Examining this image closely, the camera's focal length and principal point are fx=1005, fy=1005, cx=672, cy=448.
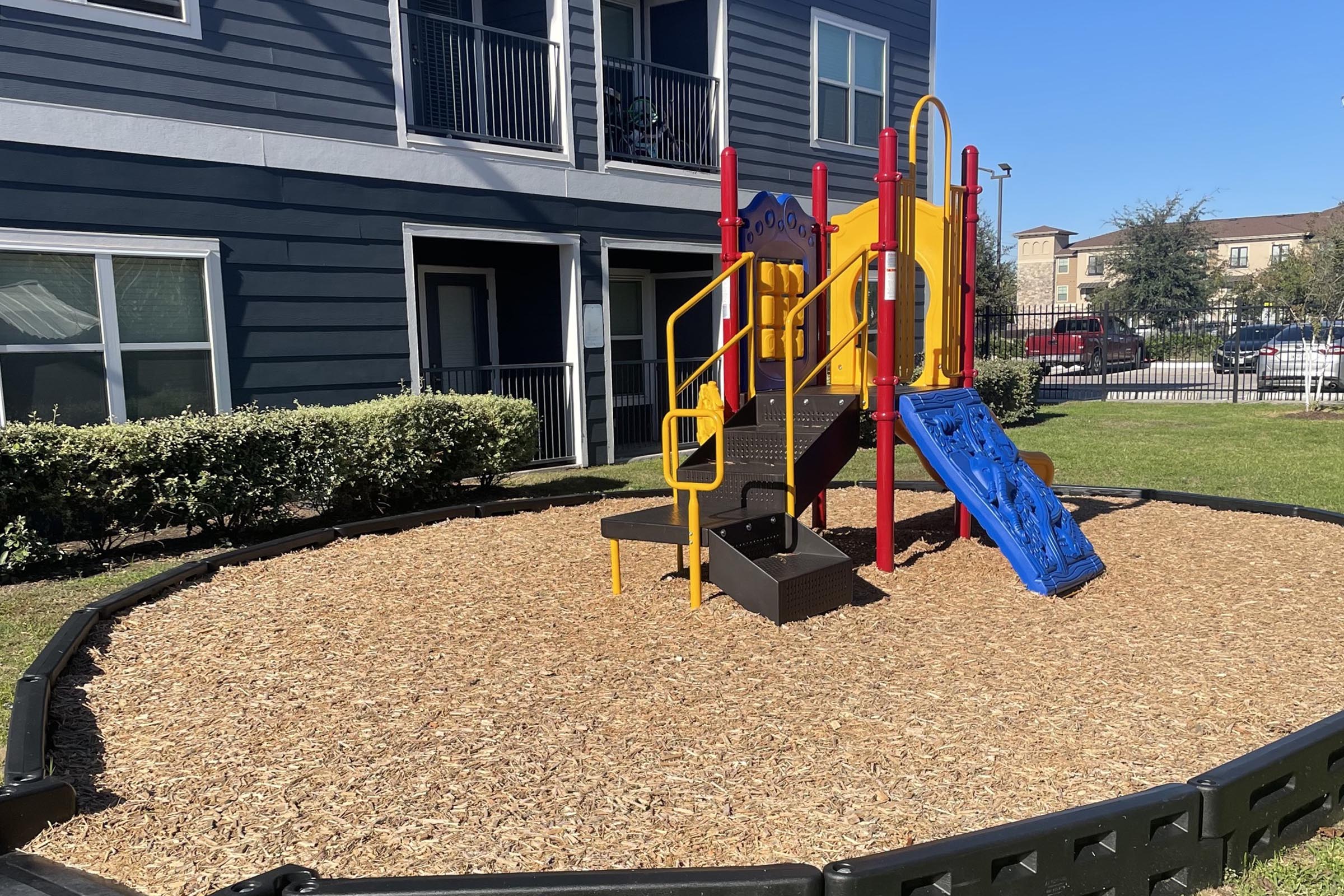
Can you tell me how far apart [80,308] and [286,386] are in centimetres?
171

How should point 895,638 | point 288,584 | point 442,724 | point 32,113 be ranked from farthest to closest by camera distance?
point 32,113 < point 288,584 < point 895,638 < point 442,724

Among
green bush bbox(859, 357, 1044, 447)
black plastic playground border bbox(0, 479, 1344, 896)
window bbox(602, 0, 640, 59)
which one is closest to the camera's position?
black plastic playground border bbox(0, 479, 1344, 896)

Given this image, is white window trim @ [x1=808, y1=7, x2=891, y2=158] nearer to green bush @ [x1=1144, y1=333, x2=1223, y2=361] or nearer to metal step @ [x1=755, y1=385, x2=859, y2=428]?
metal step @ [x1=755, y1=385, x2=859, y2=428]

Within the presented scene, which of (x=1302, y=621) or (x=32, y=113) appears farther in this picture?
(x=32, y=113)

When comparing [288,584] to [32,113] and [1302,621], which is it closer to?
[32,113]

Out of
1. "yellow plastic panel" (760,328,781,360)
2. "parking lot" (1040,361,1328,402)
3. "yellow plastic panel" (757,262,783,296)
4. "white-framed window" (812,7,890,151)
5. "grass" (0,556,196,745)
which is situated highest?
"white-framed window" (812,7,890,151)

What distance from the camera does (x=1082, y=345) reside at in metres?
31.8

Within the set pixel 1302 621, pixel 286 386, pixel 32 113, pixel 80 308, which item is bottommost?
pixel 1302 621

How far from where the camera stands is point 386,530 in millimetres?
7695

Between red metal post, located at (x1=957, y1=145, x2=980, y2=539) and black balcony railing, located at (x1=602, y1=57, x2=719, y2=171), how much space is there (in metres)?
6.06

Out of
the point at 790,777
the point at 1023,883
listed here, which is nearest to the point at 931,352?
the point at 790,777

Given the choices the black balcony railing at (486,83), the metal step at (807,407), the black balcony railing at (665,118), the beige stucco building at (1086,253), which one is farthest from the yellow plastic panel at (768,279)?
the beige stucco building at (1086,253)

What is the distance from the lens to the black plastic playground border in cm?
238

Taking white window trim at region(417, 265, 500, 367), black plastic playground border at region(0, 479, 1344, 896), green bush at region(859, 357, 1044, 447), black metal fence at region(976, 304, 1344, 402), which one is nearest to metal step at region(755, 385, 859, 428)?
black plastic playground border at region(0, 479, 1344, 896)
